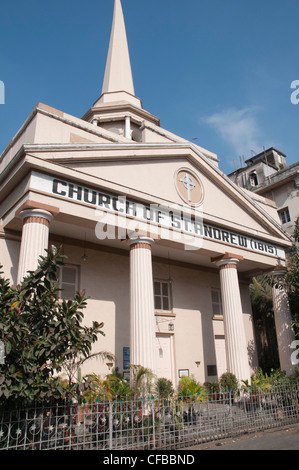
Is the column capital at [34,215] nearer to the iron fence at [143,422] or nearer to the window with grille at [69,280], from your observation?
the window with grille at [69,280]

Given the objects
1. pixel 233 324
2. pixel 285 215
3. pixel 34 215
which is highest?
pixel 285 215

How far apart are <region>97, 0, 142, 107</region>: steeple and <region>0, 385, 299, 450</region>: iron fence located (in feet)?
55.2

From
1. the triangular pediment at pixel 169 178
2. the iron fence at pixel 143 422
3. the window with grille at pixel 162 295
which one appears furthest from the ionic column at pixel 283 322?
the window with grille at pixel 162 295

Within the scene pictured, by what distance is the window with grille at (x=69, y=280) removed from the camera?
12.6 metres

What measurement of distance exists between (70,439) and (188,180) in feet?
31.7

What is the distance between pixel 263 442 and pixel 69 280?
7535 mm

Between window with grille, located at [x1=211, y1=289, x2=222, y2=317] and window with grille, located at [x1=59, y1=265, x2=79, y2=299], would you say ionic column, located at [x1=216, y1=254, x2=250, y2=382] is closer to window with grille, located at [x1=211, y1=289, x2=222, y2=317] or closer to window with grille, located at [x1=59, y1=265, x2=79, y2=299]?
window with grille, located at [x1=211, y1=289, x2=222, y2=317]

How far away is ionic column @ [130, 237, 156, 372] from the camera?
1062cm

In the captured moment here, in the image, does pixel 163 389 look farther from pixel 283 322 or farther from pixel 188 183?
pixel 283 322

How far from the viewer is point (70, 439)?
21.4ft

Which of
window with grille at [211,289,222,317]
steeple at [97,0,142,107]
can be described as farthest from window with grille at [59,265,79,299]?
steeple at [97,0,142,107]

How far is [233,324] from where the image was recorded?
13.8 m

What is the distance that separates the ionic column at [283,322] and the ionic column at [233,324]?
2959mm

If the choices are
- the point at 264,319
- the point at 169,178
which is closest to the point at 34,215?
the point at 169,178
